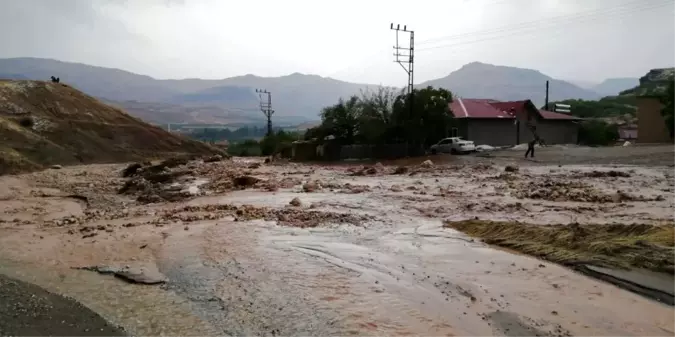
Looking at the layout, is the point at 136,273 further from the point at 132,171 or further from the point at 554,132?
the point at 554,132

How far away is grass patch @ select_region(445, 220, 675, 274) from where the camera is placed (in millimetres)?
10148

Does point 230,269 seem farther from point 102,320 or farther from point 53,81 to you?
point 53,81

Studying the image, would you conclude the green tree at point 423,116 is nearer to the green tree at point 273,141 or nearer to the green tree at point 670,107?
the green tree at point 670,107

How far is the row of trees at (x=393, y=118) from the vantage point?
141ft

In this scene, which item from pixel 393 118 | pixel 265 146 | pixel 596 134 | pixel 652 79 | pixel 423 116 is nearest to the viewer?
pixel 423 116

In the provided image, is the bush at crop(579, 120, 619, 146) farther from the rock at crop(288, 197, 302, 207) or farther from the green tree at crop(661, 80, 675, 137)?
the rock at crop(288, 197, 302, 207)

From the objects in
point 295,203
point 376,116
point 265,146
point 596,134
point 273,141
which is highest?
point 376,116

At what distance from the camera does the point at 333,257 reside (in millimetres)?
12203

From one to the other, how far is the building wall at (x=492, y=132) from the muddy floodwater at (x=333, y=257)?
2105cm

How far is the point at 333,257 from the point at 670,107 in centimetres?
4021

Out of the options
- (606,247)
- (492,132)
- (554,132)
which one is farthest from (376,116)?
(606,247)

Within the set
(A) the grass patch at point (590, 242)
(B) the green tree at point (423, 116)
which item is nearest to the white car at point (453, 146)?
(B) the green tree at point (423, 116)

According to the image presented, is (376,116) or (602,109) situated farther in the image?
(602,109)

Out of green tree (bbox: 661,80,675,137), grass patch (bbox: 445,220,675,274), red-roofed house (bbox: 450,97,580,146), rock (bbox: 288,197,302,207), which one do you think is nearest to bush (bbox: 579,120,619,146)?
red-roofed house (bbox: 450,97,580,146)
